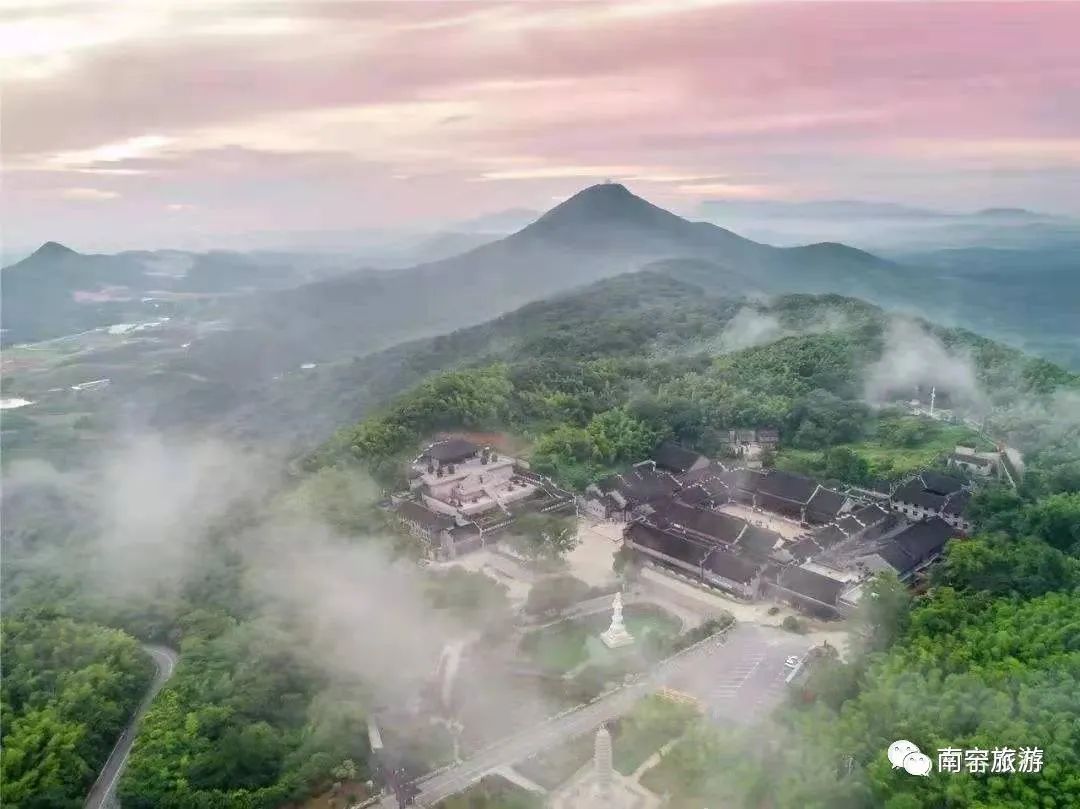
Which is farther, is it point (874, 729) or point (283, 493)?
point (283, 493)

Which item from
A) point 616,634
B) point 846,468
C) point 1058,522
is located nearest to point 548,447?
point 846,468

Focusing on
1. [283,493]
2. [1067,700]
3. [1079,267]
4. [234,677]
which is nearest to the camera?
[1067,700]

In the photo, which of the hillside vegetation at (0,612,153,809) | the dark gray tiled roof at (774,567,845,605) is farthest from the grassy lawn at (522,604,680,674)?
the hillside vegetation at (0,612,153,809)

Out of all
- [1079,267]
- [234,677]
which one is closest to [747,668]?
[234,677]

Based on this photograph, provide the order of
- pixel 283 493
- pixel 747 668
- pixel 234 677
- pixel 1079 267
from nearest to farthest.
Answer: pixel 234 677, pixel 747 668, pixel 283 493, pixel 1079 267

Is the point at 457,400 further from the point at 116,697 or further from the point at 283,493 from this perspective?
the point at 116,697

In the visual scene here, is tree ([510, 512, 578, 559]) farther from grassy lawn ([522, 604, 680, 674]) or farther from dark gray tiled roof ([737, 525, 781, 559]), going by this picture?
dark gray tiled roof ([737, 525, 781, 559])

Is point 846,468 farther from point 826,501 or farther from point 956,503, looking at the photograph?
point 956,503
